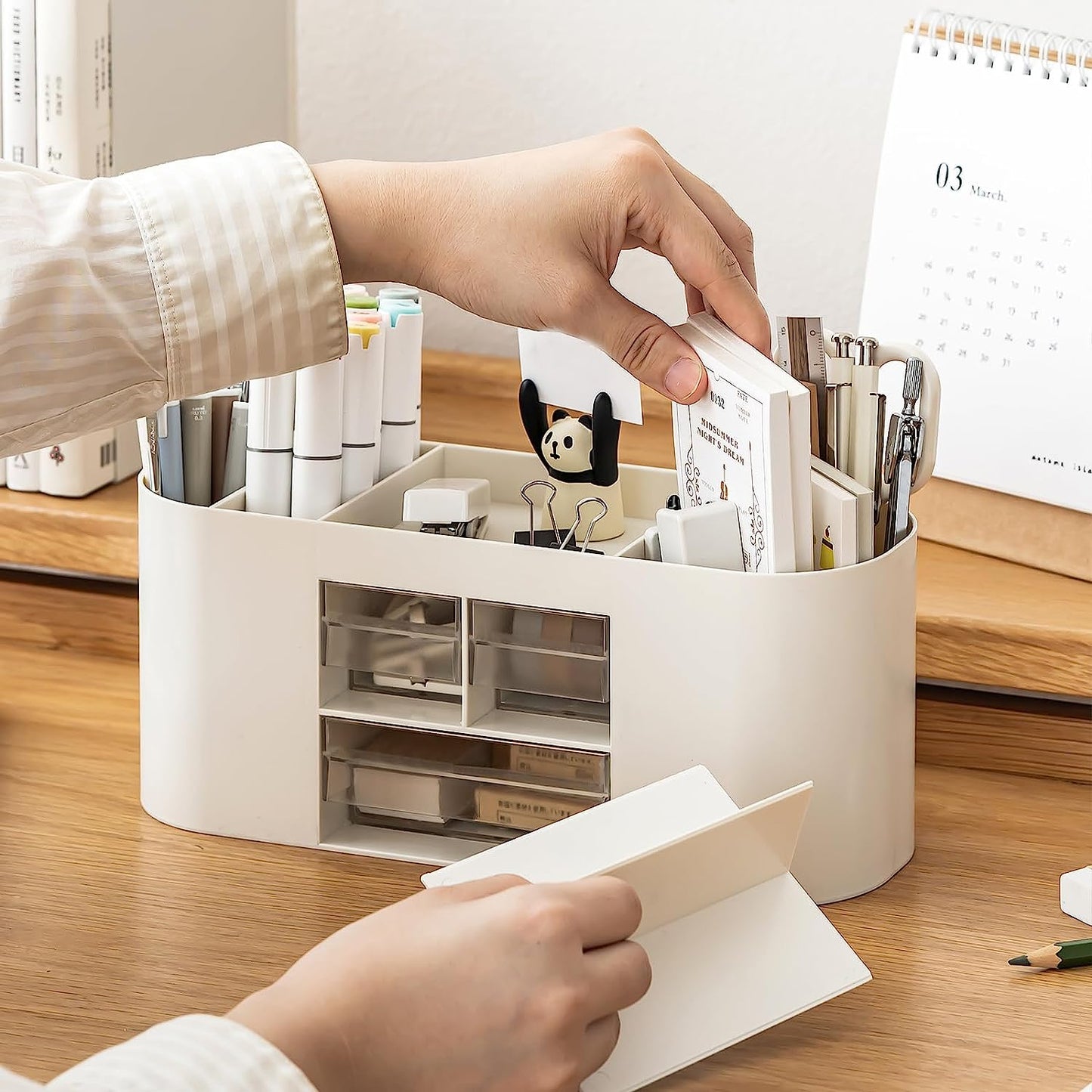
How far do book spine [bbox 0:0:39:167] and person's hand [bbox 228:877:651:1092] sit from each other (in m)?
0.65

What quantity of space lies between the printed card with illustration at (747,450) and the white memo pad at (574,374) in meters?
0.07

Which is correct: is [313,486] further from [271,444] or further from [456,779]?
[456,779]

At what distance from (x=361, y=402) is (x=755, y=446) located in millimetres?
221

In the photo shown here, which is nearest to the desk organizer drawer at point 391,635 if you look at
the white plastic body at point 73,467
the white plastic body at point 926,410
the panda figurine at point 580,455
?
the panda figurine at point 580,455

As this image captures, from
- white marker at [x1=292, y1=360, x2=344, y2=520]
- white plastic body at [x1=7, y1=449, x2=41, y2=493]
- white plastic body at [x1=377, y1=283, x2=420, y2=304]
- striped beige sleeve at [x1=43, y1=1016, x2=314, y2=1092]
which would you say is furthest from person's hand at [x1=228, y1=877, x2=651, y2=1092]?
white plastic body at [x1=7, y1=449, x2=41, y2=493]

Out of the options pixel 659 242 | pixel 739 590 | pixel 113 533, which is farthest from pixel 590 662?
pixel 113 533

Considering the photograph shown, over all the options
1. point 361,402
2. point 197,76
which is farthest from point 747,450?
point 197,76

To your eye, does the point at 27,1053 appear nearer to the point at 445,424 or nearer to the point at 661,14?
the point at 445,424

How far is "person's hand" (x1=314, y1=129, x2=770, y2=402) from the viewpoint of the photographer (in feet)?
2.14

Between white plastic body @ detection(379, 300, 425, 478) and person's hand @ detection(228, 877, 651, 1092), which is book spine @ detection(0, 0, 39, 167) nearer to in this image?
white plastic body @ detection(379, 300, 425, 478)

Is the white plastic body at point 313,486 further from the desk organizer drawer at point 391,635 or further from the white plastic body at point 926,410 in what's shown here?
the white plastic body at point 926,410

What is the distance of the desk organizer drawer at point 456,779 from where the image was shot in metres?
0.69

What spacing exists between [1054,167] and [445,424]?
49 centimetres

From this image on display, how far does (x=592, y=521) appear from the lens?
2.47ft
